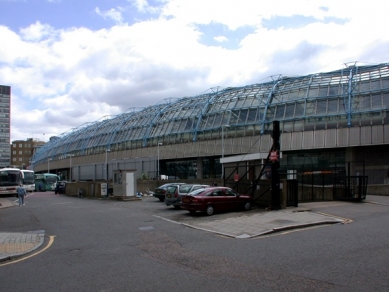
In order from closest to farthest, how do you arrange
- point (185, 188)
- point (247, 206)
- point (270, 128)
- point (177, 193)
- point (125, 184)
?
point (247, 206), point (177, 193), point (185, 188), point (125, 184), point (270, 128)

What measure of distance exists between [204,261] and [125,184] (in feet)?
78.5

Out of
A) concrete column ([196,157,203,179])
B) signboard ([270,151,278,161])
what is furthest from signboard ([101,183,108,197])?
concrete column ([196,157,203,179])

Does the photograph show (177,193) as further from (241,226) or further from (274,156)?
(241,226)

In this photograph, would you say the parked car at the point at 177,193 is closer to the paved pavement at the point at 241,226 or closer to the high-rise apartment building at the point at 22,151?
the paved pavement at the point at 241,226

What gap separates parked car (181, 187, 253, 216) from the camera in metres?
19.0

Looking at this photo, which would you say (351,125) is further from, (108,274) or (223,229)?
(108,274)

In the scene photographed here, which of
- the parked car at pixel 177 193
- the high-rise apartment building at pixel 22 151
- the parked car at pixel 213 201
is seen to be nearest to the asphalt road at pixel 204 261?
the parked car at pixel 213 201

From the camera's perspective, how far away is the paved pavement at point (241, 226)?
11.5 metres

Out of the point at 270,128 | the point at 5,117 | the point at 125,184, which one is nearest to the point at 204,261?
the point at 125,184

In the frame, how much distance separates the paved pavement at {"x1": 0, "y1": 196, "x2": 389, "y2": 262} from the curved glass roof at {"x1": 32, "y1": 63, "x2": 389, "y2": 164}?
29235 mm

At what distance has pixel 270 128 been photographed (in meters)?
50.2

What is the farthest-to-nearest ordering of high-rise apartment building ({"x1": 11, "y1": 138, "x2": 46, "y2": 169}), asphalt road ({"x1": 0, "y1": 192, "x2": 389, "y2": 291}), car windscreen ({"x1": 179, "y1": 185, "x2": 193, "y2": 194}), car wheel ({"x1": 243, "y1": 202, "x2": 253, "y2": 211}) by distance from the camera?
high-rise apartment building ({"x1": 11, "y1": 138, "x2": 46, "y2": 169}), car windscreen ({"x1": 179, "y1": 185, "x2": 193, "y2": 194}), car wheel ({"x1": 243, "y1": 202, "x2": 253, "y2": 211}), asphalt road ({"x1": 0, "y1": 192, "x2": 389, "y2": 291})

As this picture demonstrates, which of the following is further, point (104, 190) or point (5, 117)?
point (5, 117)

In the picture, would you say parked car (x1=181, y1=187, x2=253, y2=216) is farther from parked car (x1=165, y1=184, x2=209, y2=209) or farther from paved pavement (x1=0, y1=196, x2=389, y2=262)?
parked car (x1=165, y1=184, x2=209, y2=209)
